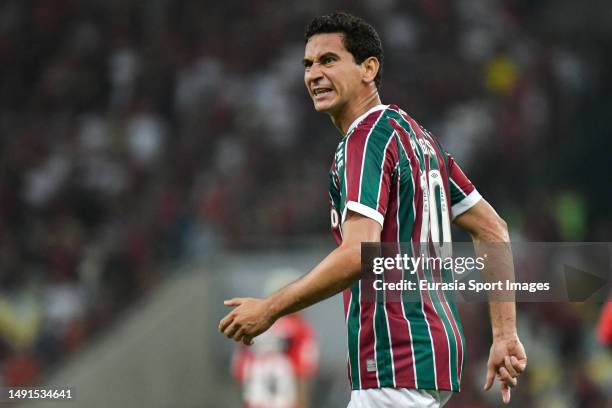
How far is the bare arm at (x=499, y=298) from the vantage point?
4195 millimetres

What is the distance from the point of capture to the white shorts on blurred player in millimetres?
3854

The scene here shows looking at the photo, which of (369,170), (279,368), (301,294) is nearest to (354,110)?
(369,170)

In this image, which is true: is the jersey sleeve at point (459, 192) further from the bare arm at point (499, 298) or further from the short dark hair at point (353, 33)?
the short dark hair at point (353, 33)

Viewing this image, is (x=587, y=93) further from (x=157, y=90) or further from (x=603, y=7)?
(x=157, y=90)

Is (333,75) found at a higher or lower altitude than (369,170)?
higher

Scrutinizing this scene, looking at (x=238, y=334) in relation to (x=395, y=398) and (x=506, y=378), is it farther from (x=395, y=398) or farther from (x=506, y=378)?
(x=506, y=378)

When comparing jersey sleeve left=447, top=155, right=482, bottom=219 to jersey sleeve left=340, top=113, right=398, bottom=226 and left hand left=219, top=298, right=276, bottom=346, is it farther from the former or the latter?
left hand left=219, top=298, right=276, bottom=346

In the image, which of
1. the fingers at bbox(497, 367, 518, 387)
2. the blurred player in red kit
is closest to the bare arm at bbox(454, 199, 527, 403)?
the fingers at bbox(497, 367, 518, 387)

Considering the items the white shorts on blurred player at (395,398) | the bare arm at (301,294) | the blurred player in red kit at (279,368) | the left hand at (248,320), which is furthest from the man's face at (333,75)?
the blurred player in red kit at (279,368)

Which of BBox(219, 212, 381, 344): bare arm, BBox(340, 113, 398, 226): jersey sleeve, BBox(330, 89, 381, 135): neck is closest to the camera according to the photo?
BBox(219, 212, 381, 344): bare arm

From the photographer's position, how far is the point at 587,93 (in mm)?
13055

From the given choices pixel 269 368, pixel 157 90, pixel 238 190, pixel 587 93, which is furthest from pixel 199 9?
pixel 269 368

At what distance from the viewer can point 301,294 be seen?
3.62m

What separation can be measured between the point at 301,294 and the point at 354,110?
0.82 metres
